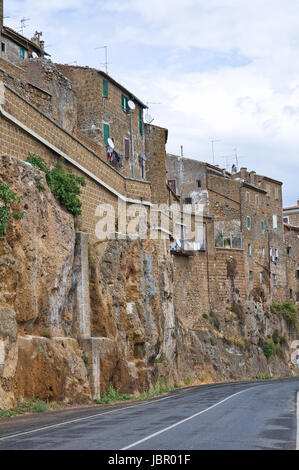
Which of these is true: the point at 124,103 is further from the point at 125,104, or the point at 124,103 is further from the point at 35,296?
the point at 35,296

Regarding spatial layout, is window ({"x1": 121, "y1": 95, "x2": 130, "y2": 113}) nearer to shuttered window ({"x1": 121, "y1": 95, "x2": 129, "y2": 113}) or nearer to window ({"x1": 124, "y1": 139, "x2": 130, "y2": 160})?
shuttered window ({"x1": 121, "y1": 95, "x2": 129, "y2": 113})

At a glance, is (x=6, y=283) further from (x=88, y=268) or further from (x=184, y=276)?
(x=184, y=276)

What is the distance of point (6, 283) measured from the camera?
72.3 ft

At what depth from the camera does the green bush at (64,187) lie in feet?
91.5

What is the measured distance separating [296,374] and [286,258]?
12503 mm

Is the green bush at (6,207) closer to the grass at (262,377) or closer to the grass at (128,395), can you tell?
the grass at (128,395)

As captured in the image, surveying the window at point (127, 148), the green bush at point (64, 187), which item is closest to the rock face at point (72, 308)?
the green bush at point (64, 187)

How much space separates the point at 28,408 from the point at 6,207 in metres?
6.08

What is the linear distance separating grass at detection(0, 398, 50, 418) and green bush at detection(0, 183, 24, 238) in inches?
200

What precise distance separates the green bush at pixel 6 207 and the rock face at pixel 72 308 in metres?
0.27

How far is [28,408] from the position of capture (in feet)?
70.9

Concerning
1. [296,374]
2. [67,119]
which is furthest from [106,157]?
[296,374]

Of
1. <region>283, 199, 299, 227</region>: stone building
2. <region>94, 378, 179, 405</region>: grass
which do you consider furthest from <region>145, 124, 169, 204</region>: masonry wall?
<region>283, 199, 299, 227</region>: stone building

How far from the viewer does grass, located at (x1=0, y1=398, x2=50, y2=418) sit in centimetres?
2009
